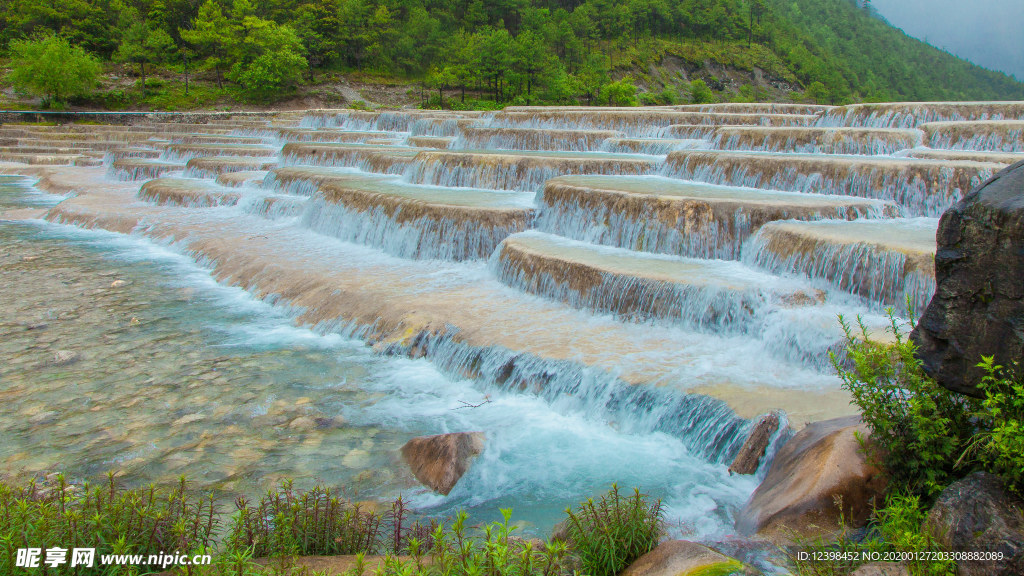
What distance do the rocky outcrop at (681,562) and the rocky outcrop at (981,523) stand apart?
0.98m

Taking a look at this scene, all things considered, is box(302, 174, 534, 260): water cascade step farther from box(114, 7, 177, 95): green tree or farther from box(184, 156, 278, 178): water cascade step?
box(114, 7, 177, 95): green tree

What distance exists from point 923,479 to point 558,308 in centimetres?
496

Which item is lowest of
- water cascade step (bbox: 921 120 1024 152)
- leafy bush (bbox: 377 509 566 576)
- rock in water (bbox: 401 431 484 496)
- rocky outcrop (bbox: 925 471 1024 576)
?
rock in water (bbox: 401 431 484 496)

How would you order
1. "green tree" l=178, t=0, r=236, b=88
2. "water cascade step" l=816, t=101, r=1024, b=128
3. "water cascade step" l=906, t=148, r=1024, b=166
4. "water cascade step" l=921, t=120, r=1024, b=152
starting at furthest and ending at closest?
"green tree" l=178, t=0, r=236, b=88 → "water cascade step" l=816, t=101, r=1024, b=128 → "water cascade step" l=921, t=120, r=1024, b=152 → "water cascade step" l=906, t=148, r=1024, b=166

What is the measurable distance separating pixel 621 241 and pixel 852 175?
3.71 meters

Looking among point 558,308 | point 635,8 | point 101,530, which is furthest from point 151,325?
point 635,8

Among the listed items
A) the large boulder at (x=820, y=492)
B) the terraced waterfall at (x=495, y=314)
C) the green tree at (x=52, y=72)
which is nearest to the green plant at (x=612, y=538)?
the large boulder at (x=820, y=492)

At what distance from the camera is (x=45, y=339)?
26.1 feet

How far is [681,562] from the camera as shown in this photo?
10.8 ft

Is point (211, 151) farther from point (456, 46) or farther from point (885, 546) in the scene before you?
point (456, 46)

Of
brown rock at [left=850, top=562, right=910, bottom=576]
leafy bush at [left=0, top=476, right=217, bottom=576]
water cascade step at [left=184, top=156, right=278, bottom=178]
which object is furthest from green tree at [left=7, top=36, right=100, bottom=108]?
brown rock at [left=850, top=562, right=910, bottom=576]

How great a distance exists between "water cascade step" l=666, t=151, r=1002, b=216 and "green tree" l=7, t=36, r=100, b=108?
39.4 meters

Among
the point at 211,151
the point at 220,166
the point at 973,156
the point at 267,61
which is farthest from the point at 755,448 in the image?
the point at 267,61

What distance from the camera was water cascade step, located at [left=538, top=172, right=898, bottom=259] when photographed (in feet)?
29.0
